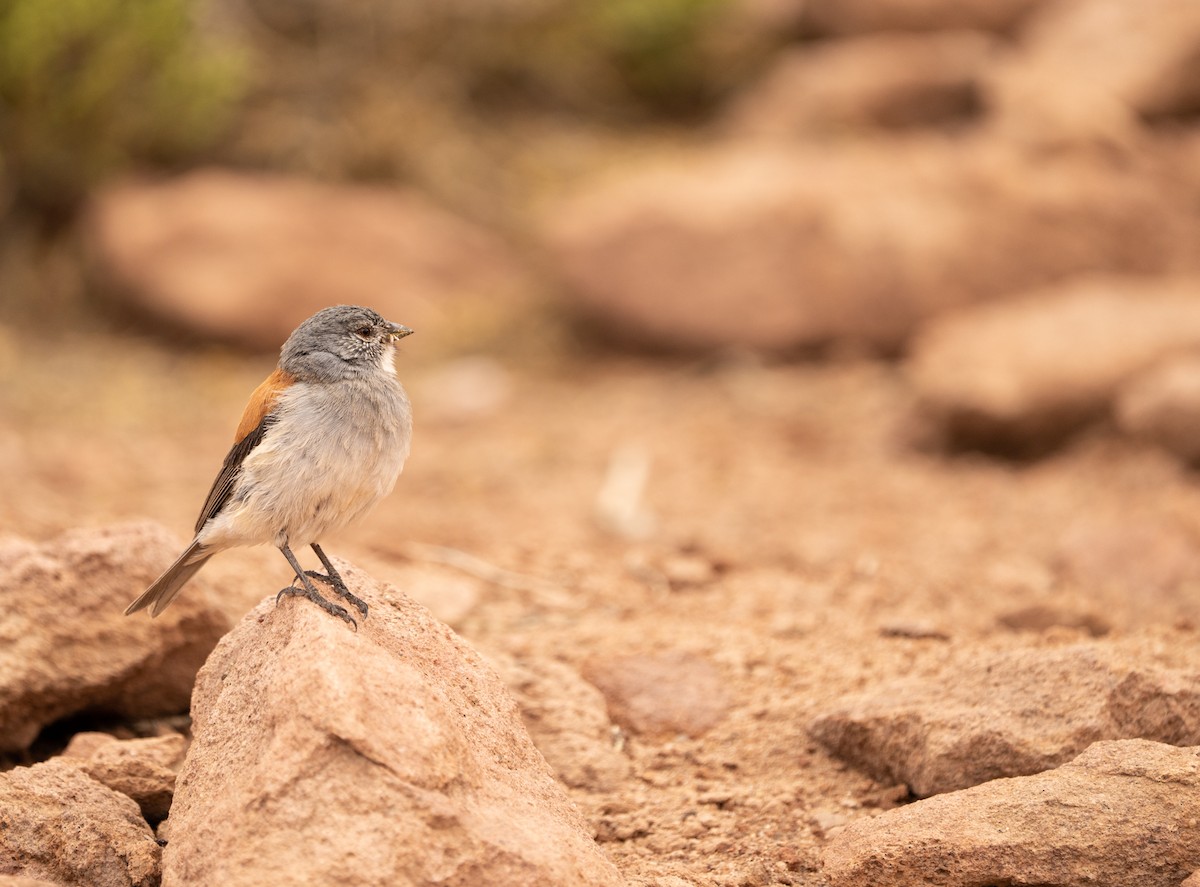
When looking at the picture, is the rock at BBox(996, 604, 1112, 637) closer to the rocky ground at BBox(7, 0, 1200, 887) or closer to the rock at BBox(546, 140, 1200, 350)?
the rocky ground at BBox(7, 0, 1200, 887)

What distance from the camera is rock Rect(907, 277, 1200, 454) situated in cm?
799

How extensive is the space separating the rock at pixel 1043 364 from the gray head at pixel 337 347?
501cm

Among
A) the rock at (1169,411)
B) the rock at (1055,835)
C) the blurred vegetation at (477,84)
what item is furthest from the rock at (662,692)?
the blurred vegetation at (477,84)

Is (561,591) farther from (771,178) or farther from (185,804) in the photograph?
(771,178)

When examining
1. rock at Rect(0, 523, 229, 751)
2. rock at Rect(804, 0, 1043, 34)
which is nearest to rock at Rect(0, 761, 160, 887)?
rock at Rect(0, 523, 229, 751)

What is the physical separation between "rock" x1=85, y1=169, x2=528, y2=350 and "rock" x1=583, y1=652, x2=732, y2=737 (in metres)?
6.52

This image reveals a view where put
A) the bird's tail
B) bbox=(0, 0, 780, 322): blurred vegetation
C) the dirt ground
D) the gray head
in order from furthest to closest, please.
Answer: bbox=(0, 0, 780, 322): blurred vegetation < the dirt ground < the gray head < the bird's tail

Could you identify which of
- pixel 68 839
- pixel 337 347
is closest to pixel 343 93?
pixel 337 347

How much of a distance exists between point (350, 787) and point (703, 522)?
4440mm

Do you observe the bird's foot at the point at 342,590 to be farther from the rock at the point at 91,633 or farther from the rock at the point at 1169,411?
the rock at the point at 1169,411

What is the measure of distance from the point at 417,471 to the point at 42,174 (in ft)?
16.5

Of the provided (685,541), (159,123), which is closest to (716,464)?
(685,541)

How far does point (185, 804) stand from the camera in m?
3.25

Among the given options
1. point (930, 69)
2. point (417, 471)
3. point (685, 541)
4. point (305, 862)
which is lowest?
point (305, 862)
